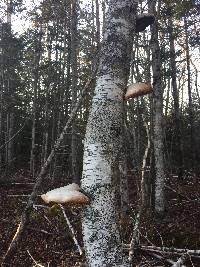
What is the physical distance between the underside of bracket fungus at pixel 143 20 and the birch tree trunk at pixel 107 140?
0.13m

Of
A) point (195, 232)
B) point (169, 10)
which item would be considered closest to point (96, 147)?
point (195, 232)

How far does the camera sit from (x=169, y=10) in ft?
46.2

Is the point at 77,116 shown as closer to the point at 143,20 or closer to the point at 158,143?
the point at 158,143

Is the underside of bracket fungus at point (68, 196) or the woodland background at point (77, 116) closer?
the underside of bracket fungus at point (68, 196)

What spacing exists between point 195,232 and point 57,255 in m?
3.07

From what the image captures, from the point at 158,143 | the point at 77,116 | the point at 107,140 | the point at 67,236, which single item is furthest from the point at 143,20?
the point at 77,116

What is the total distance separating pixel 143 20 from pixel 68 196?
1.49 m

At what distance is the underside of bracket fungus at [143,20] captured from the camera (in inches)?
108

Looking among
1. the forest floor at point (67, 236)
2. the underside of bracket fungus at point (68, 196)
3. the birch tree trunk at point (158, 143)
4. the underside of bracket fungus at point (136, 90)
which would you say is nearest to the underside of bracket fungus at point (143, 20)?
the underside of bracket fungus at point (136, 90)

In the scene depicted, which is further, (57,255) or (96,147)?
(57,255)

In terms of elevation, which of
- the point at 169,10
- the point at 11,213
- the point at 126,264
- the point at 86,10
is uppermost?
the point at 86,10

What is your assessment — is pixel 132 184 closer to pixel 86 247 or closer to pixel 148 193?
pixel 148 193

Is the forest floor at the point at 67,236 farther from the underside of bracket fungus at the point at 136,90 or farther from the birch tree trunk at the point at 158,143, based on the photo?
the underside of bracket fungus at the point at 136,90

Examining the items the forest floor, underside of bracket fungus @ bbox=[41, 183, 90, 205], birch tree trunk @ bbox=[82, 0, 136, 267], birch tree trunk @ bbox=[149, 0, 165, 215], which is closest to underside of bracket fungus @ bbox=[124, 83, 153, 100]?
birch tree trunk @ bbox=[82, 0, 136, 267]
